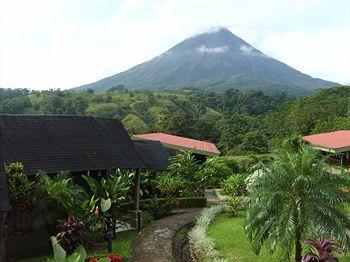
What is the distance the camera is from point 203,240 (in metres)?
12.8

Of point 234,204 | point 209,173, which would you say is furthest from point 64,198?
point 209,173

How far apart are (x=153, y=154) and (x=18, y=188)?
13.9 meters

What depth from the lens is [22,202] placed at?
11281 mm

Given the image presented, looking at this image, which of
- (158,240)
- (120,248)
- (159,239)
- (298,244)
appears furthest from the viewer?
(159,239)

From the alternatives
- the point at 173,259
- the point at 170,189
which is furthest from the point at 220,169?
the point at 173,259

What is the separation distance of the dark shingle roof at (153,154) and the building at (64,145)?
6101mm

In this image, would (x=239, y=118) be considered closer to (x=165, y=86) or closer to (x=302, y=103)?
(x=302, y=103)

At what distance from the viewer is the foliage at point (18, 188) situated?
11.2m

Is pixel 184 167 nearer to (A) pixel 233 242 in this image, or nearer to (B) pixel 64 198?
(A) pixel 233 242

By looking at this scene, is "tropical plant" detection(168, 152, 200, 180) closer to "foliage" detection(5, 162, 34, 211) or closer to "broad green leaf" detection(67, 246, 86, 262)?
"foliage" detection(5, 162, 34, 211)

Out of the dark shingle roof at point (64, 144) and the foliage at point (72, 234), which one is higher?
the dark shingle roof at point (64, 144)

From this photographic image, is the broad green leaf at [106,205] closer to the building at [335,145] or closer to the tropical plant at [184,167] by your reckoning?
the tropical plant at [184,167]

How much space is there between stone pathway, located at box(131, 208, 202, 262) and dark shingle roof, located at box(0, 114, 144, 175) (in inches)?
98.8

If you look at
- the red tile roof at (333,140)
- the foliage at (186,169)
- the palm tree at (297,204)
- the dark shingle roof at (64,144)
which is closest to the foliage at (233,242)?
the palm tree at (297,204)
